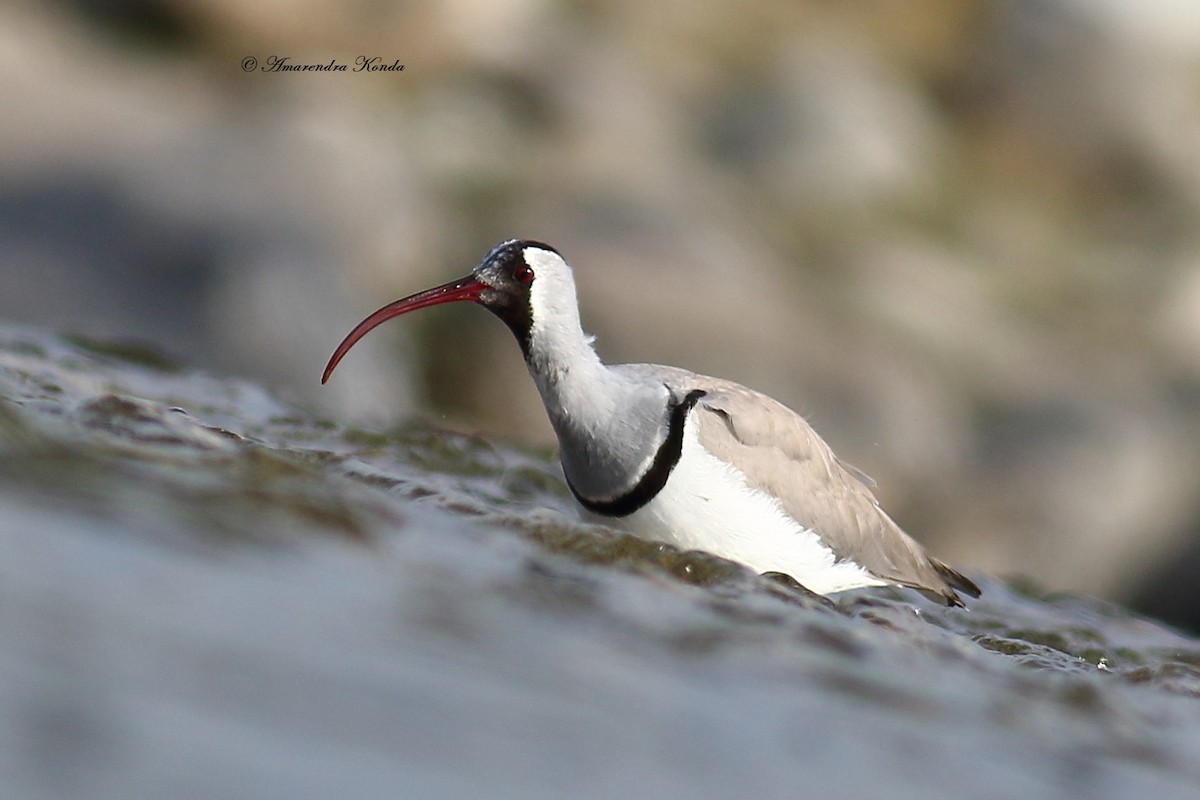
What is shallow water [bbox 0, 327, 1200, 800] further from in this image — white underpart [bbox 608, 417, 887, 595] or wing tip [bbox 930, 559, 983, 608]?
wing tip [bbox 930, 559, 983, 608]

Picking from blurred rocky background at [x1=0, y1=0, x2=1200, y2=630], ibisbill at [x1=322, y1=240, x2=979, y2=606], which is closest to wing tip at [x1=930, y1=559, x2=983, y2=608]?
ibisbill at [x1=322, y1=240, x2=979, y2=606]

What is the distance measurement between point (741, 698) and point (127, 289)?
21.7 ft

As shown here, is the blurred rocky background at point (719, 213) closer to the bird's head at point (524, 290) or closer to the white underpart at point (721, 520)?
the bird's head at point (524, 290)

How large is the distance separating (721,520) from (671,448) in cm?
32

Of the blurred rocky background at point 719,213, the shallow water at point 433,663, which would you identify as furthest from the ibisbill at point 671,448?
the blurred rocky background at point 719,213

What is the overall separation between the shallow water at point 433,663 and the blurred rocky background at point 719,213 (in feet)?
12.1

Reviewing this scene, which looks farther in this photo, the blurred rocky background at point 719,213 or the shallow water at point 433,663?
the blurred rocky background at point 719,213

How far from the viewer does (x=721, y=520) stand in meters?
5.97

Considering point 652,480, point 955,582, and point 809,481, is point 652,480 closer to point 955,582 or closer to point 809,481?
point 809,481

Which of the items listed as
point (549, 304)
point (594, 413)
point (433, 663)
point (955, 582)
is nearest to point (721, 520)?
point (594, 413)

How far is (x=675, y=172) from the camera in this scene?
43.8 ft

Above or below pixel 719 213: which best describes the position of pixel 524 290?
below

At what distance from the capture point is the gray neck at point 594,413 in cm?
595

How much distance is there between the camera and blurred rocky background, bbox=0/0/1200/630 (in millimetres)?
9867
